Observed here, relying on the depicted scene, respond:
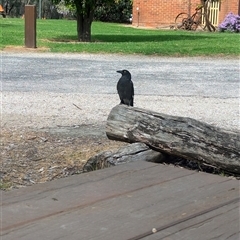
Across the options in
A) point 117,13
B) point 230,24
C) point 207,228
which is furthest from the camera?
point 117,13

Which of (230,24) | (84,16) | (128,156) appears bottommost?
(128,156)

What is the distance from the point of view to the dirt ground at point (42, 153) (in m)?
4.99

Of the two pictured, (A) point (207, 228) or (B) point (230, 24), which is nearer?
(A) point (207, 228)

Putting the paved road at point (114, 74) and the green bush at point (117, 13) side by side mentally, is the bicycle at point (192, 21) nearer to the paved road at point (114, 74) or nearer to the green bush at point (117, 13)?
the green bush at point (117, 13)

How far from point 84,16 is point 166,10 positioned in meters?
14.5

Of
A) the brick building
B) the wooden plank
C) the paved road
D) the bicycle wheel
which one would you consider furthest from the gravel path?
the brick building

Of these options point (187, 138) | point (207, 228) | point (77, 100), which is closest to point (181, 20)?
point (77, 100)

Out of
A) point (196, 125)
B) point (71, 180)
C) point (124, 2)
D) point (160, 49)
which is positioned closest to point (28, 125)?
point (196, 125)

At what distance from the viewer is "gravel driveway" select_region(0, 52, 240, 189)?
219 inches

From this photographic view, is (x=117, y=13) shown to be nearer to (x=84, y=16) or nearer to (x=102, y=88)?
(x=84, y=16)

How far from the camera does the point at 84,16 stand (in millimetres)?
21312

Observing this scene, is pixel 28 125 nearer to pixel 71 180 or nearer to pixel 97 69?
pixel 71 180

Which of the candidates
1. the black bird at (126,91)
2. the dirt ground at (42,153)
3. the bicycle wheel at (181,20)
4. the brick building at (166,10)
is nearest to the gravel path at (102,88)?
the dirt ground at (42,153)

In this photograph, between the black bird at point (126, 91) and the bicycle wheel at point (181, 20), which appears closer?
the black bird at point (126, 91)
